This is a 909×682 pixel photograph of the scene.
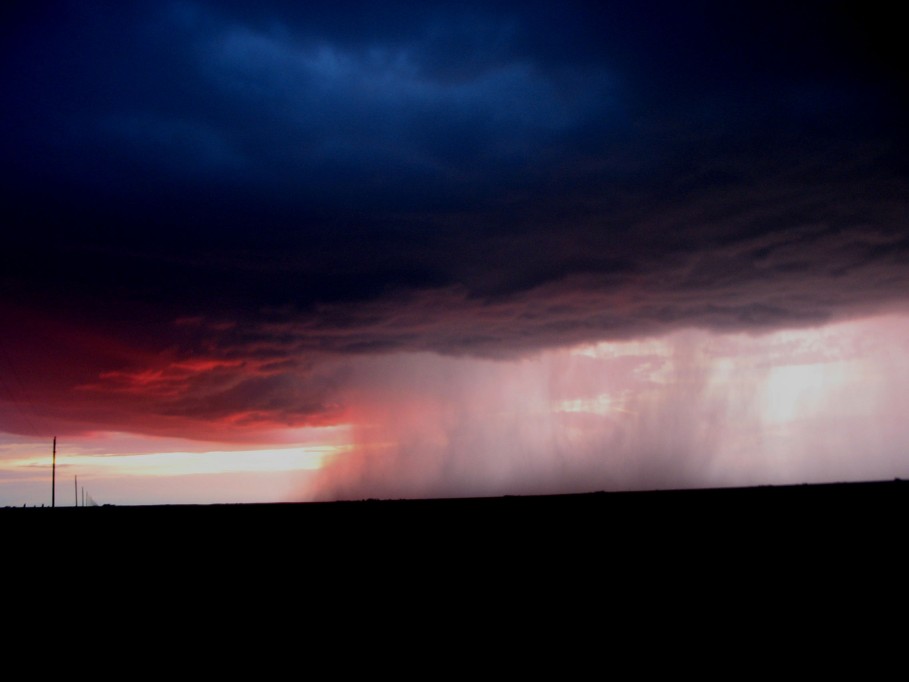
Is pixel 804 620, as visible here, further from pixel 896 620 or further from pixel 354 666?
pixel 354 666

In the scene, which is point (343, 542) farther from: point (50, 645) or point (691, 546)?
point (50, 645)

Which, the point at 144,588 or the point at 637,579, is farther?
the point at 144,588

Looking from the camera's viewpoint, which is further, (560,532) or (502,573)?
(560,532)

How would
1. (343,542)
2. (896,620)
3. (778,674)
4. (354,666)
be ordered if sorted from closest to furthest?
(778,674)
(354,666)
(896,620)
(343,542)

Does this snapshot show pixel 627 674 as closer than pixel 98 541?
Yes

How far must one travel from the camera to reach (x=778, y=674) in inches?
449

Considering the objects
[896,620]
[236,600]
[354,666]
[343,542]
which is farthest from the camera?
[343,542]

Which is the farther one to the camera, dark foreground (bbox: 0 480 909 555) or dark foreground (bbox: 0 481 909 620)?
dark foreground (bbox: 0 480 909 555)

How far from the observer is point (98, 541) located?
40062 millimetres

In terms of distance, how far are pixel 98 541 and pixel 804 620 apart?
121 ft

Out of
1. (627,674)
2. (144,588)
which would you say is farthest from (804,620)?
(144,588)

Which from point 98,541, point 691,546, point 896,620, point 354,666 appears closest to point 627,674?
point 354,666

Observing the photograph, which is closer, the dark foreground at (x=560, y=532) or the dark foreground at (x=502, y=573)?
the dark foreground at (x=502, y=573)

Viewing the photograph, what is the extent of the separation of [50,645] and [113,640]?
119 cm
